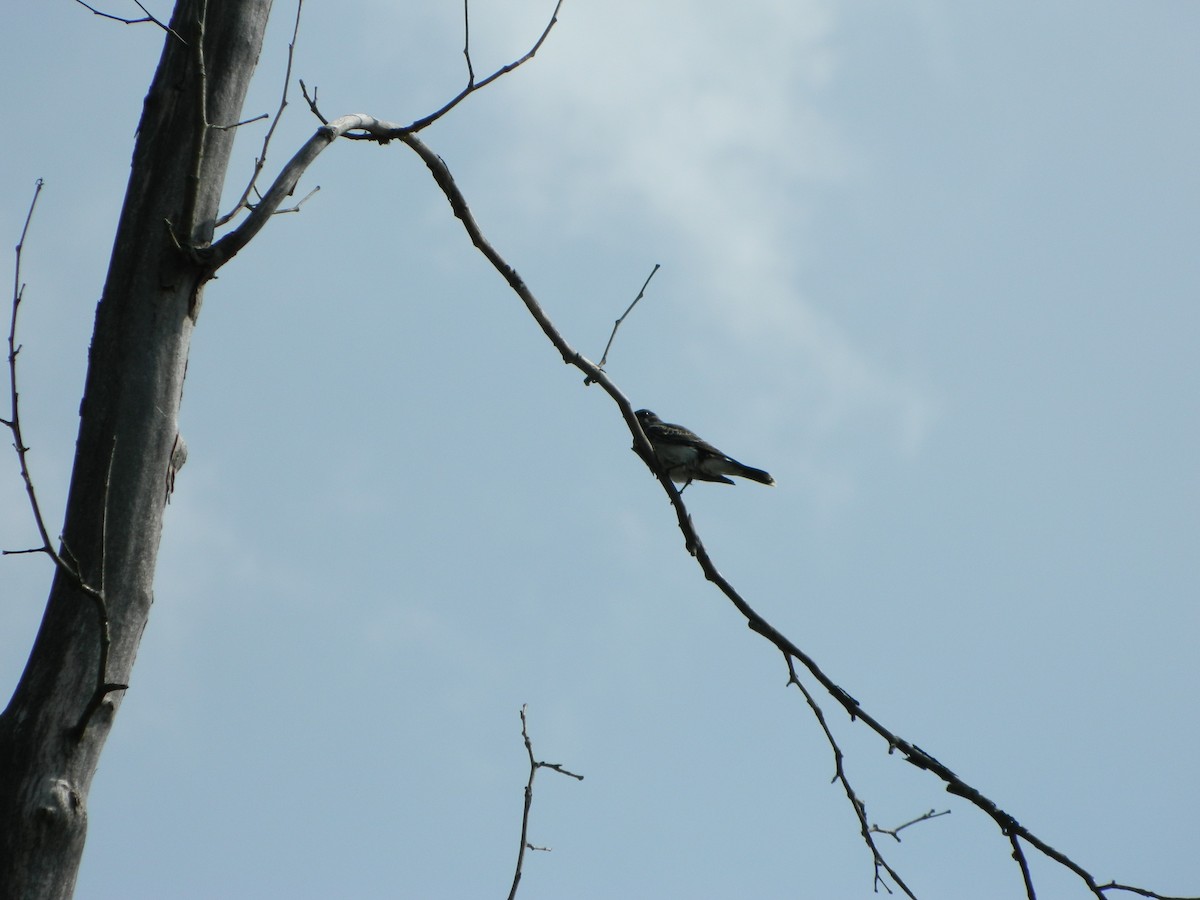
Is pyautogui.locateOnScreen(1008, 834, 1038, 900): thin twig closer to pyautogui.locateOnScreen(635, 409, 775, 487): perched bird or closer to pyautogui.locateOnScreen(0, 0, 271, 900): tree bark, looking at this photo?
pyautogui.locateOnScreen(0, 0, 271, 900): tree bark

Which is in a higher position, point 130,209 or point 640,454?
point 640,454

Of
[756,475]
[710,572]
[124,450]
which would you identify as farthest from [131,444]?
[756,475]

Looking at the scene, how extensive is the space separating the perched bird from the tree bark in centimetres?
762

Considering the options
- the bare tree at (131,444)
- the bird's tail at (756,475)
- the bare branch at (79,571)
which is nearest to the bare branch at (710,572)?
the bare tree at (131,444)

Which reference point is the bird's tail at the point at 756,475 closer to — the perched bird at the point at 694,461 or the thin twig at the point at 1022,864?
the perched bird at the point at 694,461

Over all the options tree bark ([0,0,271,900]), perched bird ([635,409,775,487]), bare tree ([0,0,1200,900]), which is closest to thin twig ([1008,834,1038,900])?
bare tree ([0,0,1200,900])

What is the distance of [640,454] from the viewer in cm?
592

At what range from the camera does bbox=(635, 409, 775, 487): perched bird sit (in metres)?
11.2

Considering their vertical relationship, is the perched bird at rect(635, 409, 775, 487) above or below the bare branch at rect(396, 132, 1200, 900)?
above

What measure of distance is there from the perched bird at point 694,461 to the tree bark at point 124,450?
7.62 m

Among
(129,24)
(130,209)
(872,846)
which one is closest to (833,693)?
(872,846)

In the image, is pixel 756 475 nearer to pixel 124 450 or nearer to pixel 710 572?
pixel 710 572

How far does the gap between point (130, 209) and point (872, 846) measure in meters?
3.66

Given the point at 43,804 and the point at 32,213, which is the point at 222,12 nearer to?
the point at 32,213
